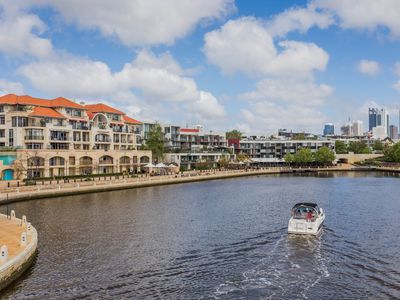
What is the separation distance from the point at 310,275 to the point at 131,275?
1283 cm

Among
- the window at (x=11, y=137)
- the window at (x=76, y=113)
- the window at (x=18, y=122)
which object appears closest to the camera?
Result: the window at (x=11, y=137)

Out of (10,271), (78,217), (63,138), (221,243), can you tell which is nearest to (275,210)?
(221,243)

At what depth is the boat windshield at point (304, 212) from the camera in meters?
44.5

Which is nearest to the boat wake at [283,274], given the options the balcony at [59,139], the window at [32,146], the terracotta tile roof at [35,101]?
the window at [32,146]

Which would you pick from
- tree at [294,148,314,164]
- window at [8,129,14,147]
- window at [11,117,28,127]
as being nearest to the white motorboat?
window at [11,117,28,127]

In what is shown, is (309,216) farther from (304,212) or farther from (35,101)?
(35,101)

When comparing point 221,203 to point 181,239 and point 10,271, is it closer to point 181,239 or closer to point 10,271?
point 181,239

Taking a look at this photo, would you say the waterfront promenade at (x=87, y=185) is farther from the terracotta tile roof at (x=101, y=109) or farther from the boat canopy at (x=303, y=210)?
the boat canopy at (x=303, y=210)

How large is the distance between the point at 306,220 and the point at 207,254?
41.2 ft

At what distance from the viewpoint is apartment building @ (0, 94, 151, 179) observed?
302 feet

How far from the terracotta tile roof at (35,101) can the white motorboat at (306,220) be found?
7584 cm

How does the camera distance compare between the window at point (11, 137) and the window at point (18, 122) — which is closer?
the window at point (11, 137)

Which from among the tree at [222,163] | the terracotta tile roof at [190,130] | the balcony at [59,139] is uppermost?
the terracotta tile roof at [190,130]

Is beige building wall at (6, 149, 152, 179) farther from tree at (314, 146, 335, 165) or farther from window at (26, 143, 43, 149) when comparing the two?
tree at (314, 146, 335, 165)
